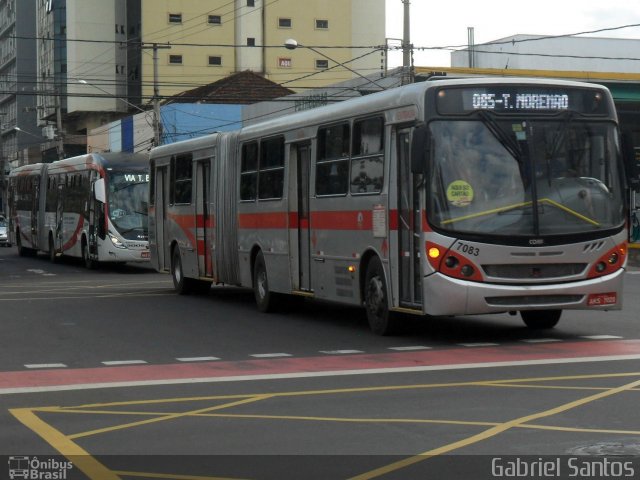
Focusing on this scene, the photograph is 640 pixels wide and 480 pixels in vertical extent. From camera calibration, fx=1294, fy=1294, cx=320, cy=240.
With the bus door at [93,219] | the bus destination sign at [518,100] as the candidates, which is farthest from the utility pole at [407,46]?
the bus destination sign at [518,100]

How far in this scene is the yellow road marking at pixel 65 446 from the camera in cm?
790

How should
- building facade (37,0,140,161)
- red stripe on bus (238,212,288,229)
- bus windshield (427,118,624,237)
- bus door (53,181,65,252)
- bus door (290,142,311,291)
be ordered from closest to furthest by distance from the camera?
bus windshield (427,118,624,237) → bus door (290,142,311,291) → red stripe on bus (238,212,288,229) → bus door (53,181,65,252) → building facade (37,0,140,161)

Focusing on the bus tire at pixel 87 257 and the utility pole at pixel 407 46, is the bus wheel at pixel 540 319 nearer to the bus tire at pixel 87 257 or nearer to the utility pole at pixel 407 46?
the utility pole at pixel 407 46

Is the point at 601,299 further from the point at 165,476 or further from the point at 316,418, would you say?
the point at 165,476

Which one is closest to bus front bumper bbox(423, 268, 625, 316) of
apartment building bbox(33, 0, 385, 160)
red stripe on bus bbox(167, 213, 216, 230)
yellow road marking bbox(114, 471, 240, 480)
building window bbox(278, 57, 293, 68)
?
yellow road marking bbox(114, 471, 240, 480)

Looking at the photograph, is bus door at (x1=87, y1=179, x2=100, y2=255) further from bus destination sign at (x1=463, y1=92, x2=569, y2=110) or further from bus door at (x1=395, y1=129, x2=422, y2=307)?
bus destination sign at (x1=463, y1=92, x2=569, y2=110)

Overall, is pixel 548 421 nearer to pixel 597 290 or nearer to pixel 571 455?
pixel 571 455

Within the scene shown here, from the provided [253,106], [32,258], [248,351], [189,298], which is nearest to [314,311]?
[189,298]

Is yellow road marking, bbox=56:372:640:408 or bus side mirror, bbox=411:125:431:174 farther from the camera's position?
bus side mirror, bbox=411:125:431:174

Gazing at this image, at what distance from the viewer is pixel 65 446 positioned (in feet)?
28.9

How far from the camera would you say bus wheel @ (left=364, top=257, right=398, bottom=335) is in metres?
16.1

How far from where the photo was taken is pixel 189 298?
24.5 meters

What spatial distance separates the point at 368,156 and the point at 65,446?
8.53m

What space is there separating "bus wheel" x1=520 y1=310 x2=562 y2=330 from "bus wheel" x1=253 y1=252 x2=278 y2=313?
15.7 ft
